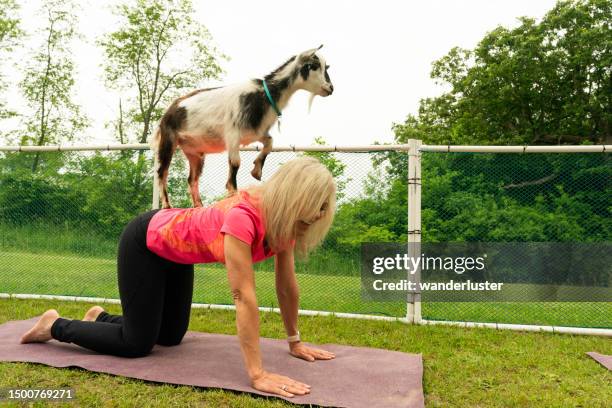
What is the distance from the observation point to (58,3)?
19641 millimetres

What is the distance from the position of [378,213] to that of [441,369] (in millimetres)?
1980

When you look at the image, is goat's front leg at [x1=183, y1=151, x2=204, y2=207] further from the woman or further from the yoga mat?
the yoga mat

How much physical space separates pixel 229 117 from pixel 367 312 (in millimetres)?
2980

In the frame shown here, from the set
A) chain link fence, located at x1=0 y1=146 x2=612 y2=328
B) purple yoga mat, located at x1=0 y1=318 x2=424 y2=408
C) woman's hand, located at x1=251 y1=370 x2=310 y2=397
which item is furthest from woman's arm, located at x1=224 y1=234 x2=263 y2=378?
chain link fence, located at x1=0 y1=146 x2=612 y2=328

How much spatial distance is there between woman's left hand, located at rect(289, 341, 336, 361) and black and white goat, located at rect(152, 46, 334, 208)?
1.15 metres

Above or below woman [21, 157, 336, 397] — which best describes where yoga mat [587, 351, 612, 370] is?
below

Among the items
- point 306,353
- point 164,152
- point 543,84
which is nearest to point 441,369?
point 306,353

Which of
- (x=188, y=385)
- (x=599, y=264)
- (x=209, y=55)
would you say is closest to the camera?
(x=188, y=385)

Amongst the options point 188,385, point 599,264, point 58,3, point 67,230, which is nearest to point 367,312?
point 599,264

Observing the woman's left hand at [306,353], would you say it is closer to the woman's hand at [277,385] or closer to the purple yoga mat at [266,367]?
the purple yoga mat at [266,367]

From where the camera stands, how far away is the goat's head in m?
2.40

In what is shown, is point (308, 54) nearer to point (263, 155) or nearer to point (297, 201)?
point (263, 155)

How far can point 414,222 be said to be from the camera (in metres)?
4.56

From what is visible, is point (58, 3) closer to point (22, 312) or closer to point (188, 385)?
point (22, 312)
